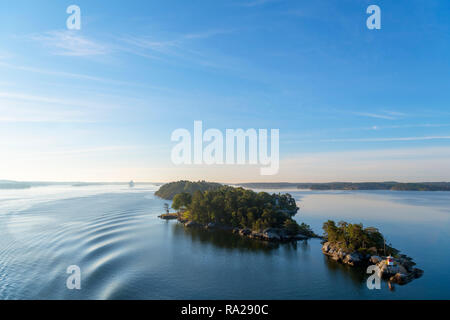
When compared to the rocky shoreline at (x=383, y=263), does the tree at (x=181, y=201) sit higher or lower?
higher

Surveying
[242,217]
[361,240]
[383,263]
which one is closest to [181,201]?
[242,217]

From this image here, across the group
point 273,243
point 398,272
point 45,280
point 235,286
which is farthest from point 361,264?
point 45,280

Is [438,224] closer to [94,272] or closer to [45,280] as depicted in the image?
[94,272]

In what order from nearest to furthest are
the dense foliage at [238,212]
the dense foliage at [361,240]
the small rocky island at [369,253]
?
the small rocky island at [369,253] < the dense foliage at [361,240] < the dense foliage at [238,212]

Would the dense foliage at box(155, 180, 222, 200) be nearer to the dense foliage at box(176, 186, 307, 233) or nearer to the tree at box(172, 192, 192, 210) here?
the tree at box(172, 192, 192, 210)

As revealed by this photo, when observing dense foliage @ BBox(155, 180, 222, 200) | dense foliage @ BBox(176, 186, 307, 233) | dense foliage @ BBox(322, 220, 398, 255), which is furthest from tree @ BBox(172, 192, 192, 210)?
dense foliage @ BBox(155, 180, 222, 200)

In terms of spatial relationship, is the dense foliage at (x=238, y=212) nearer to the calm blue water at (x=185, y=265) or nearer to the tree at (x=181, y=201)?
the tree at (x=181, y=201)

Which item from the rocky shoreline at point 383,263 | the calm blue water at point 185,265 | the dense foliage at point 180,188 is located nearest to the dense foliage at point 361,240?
the rocky shoreline at point 383,263
